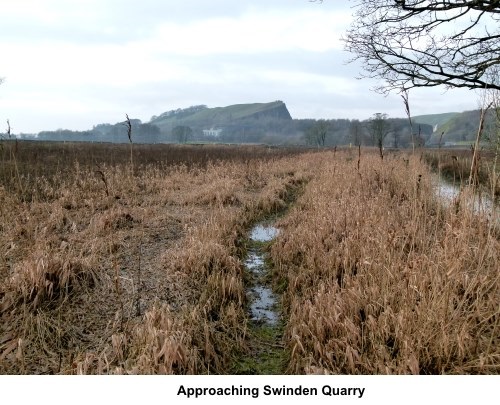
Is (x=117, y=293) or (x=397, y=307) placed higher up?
(x=117, y=293)

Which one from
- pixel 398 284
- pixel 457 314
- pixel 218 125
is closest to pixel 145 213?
pixel 398 284

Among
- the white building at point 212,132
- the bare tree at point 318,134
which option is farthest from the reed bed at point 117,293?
the white building at point 212,132

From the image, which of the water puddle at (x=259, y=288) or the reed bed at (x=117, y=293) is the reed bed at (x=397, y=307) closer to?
the water puddle at (x=259, y=288)

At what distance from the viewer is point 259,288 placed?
5.22 meters

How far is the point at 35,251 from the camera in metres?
4.45

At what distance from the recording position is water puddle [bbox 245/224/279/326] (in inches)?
175

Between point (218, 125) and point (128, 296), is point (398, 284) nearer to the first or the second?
point (128, 296)

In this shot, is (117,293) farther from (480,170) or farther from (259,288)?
(480,170)

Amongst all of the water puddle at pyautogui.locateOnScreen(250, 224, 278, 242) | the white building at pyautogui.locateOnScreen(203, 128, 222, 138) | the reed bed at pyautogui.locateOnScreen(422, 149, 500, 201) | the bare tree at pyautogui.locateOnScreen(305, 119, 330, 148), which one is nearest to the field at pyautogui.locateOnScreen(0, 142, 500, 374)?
the reed bed at pyautogui.locateOnScreen(422, 149, 500, 201)

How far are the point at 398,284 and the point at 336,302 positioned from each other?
649mm

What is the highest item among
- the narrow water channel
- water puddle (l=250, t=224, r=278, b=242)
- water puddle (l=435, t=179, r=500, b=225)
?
water puddle (l=435, t=179, r=500, b=225)

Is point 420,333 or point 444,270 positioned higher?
point 444,270

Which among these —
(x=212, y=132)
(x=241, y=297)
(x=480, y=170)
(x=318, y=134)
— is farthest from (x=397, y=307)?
(x=212, y=132)

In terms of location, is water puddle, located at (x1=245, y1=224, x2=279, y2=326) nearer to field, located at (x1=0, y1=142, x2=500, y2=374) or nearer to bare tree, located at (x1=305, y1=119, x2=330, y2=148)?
field, located at (x1=0, y1=142, x2=500, y2=374)
